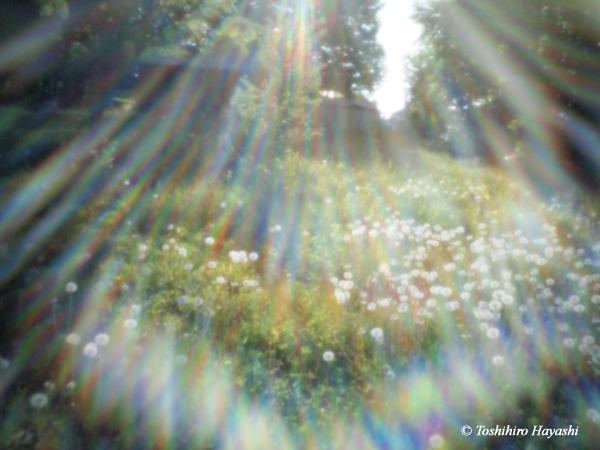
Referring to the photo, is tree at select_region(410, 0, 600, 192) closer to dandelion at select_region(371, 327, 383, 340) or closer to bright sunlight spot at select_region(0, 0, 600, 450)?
bright sunlight spot at select_region(0, 0, 600, 450)

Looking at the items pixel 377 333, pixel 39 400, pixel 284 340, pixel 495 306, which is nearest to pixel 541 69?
pixel 495 306

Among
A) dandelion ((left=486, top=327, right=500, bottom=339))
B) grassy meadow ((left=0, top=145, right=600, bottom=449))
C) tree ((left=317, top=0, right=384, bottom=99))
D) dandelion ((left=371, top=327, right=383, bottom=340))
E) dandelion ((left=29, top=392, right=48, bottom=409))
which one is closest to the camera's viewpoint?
dandelion ((left=29, top=392, right=48, bottom=409))

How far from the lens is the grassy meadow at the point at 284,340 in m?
2.08

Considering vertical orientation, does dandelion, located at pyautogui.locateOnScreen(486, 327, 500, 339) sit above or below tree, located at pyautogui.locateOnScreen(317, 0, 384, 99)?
above

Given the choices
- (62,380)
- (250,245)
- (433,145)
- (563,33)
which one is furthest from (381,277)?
(433,145)

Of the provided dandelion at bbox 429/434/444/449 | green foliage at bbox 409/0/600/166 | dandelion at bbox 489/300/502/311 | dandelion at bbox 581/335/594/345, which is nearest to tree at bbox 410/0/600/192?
green foliage at bbox 409/0/600/166

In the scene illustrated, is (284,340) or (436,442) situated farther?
(284,340)

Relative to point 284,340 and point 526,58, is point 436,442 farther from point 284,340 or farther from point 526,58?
point 526,58

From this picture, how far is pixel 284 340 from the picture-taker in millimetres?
2789

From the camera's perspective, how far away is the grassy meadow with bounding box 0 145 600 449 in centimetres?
208

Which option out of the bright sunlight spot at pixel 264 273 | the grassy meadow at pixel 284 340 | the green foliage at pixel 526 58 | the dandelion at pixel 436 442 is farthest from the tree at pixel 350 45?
the dandelion at pixel 436 442

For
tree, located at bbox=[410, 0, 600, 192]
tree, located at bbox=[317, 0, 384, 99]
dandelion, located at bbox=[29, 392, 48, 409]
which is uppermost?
dandelion, located at bbox=[29, 392, 48, 409]

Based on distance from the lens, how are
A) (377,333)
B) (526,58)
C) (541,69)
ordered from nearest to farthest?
(377,333) < (541,69) < (526,58)

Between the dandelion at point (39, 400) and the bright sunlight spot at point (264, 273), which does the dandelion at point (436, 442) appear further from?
the dandelion at point (39, 400)
